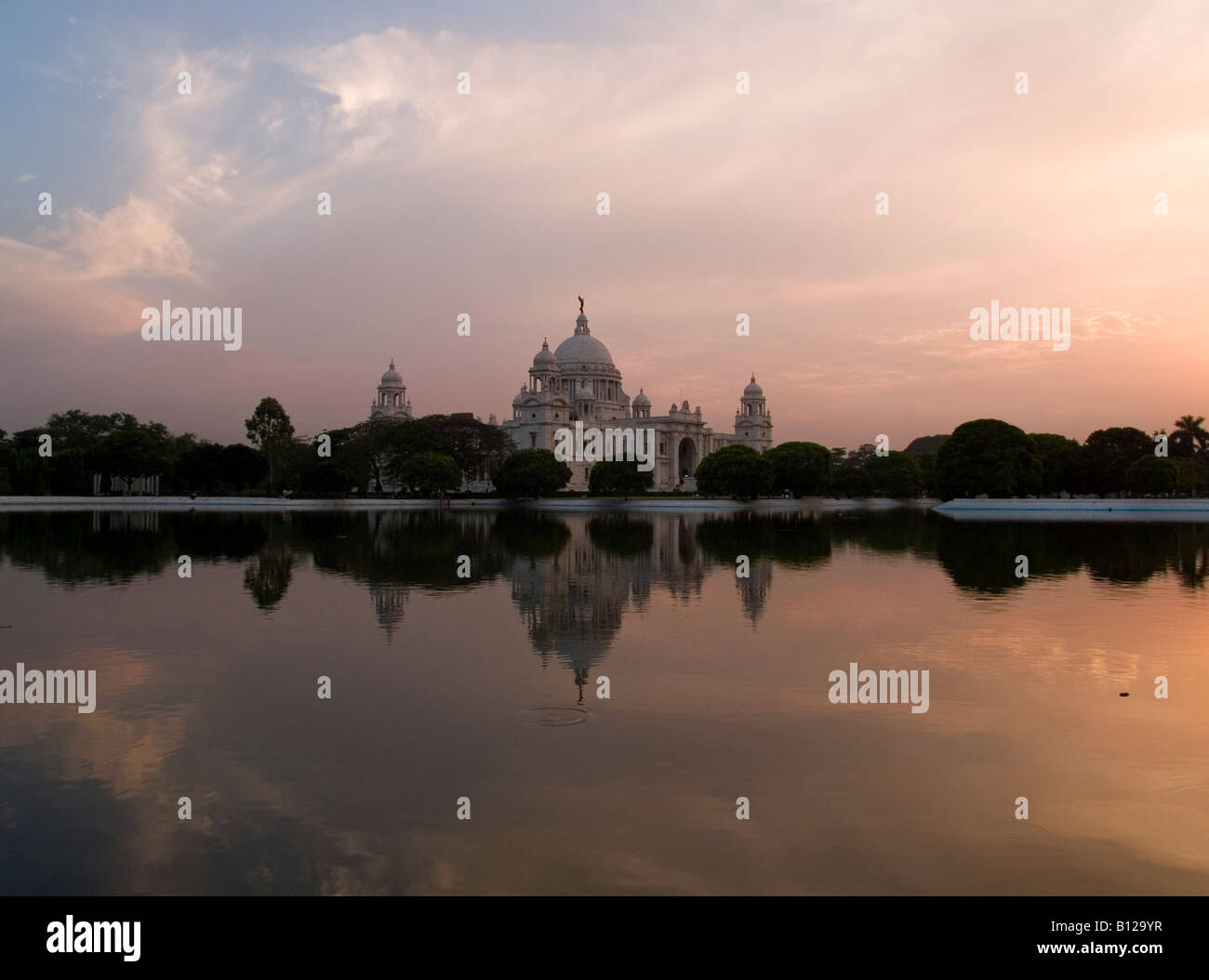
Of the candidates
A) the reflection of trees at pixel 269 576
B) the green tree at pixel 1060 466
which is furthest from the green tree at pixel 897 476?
the reflection of trees at pixel 269 576

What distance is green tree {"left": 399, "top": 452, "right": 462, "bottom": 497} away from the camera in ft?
251

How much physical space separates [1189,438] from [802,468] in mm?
31926

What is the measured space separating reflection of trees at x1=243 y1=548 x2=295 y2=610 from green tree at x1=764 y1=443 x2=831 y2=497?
62.0 meters

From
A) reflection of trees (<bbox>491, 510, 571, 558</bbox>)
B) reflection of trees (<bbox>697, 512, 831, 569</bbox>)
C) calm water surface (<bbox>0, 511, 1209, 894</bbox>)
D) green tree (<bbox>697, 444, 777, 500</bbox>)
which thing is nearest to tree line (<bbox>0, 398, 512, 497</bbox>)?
green tree (<bbox>697, 444, 777, 500</bbox>)

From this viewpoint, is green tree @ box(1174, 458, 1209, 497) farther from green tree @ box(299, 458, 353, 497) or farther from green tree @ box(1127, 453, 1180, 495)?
green tree @ box(299, 458, 353, 497)

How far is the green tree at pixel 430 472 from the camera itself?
76.4 meters

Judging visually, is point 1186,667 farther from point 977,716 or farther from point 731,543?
point 731,543

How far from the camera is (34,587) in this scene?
2088 cm

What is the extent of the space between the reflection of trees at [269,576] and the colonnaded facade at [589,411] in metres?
86.0

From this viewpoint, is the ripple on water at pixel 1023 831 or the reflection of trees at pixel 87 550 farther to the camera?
the reflection of trees at pixel 87 550

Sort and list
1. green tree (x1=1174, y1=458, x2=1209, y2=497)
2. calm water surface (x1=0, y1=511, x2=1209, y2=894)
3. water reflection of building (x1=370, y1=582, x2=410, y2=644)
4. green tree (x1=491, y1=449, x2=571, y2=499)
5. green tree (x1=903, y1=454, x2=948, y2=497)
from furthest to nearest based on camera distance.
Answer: green tree (x1=903, y1=454, x2=948, y2=497) → green tree (x1=491, y1=449, x2=571, y2=499) → green tree (x1=1174, y1=458, x2=1209, y2=497) → water reflection of building (x1=370, y1=582, x2=410, y2=644) → calm water surface (x1=0, y1=511, x2=1209, y2=894)

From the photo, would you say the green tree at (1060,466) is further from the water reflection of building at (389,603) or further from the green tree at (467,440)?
the water reflection of building at (389,603)

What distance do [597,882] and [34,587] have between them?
61.7ft
